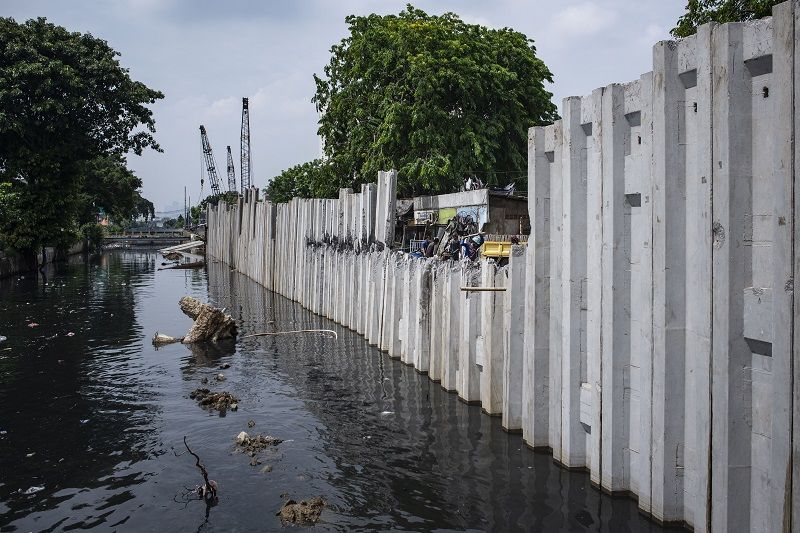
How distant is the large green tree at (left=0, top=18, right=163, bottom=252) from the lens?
39.1 meters

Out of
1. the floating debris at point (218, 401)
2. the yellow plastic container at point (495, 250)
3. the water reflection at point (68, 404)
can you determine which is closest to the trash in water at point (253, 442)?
the water reflection at point (68, 404)

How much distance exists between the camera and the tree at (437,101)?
38.0 metres

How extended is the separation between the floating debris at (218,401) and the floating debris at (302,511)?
14.7 feet

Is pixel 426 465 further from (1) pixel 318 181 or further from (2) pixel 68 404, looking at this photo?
(1) pixel 318 181

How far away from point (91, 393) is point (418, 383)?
241 inches

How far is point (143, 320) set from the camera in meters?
23.3

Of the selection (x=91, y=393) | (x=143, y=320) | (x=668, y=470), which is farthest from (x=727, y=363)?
(x=143, y=320)

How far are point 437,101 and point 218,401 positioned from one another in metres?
29.3

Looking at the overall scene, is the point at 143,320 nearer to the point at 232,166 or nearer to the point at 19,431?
the point at 19,431

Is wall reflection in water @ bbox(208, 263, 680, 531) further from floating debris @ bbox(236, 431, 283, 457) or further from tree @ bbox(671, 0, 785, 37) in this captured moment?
tree @ bbox(671, 0, 785, 37)

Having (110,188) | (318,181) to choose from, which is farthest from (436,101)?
(110,188)

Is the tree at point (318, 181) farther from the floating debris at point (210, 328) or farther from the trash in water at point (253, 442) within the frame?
the trash in water at point (253, 442)

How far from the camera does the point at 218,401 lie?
12.1 metres

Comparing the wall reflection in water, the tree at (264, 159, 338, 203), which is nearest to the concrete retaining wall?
the wall reflection in water
